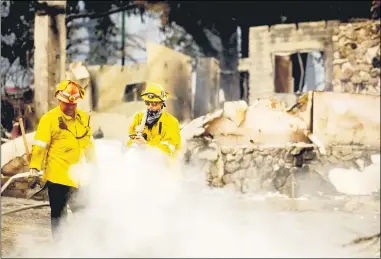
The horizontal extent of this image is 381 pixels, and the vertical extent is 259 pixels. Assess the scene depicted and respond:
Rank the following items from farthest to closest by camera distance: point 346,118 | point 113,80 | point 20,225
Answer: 1. point 113,80
2. point 346,118
3. point 20,225

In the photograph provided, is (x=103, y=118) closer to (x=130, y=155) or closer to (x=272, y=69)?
(x=272, y=69)

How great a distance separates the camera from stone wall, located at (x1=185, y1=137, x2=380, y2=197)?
335 inches

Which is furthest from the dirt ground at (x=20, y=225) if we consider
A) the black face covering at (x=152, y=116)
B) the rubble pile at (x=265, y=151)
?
the rubble pile at (x=265, y=151)

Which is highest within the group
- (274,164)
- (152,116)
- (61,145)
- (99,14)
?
(99,14)

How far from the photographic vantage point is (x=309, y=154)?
8.59 m

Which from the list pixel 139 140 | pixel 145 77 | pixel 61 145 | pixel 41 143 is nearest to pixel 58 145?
pixel 61 145

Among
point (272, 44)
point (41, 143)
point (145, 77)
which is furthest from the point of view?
point (272, 44)

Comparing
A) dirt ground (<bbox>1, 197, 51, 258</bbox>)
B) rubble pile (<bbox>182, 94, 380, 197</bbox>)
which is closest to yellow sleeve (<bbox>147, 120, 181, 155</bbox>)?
dirt ground (<bbox>1, 197, 51, 258</bbox>)

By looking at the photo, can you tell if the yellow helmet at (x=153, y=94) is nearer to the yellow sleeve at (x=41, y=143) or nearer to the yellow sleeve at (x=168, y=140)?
the yellow sleeve at (x=168, y=140)

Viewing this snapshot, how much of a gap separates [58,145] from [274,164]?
535 cm

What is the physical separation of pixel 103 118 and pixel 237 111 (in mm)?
4710

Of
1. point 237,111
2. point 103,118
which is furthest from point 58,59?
point 237,111

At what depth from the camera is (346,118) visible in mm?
8594

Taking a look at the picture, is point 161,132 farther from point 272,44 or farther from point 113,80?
point 272,44
